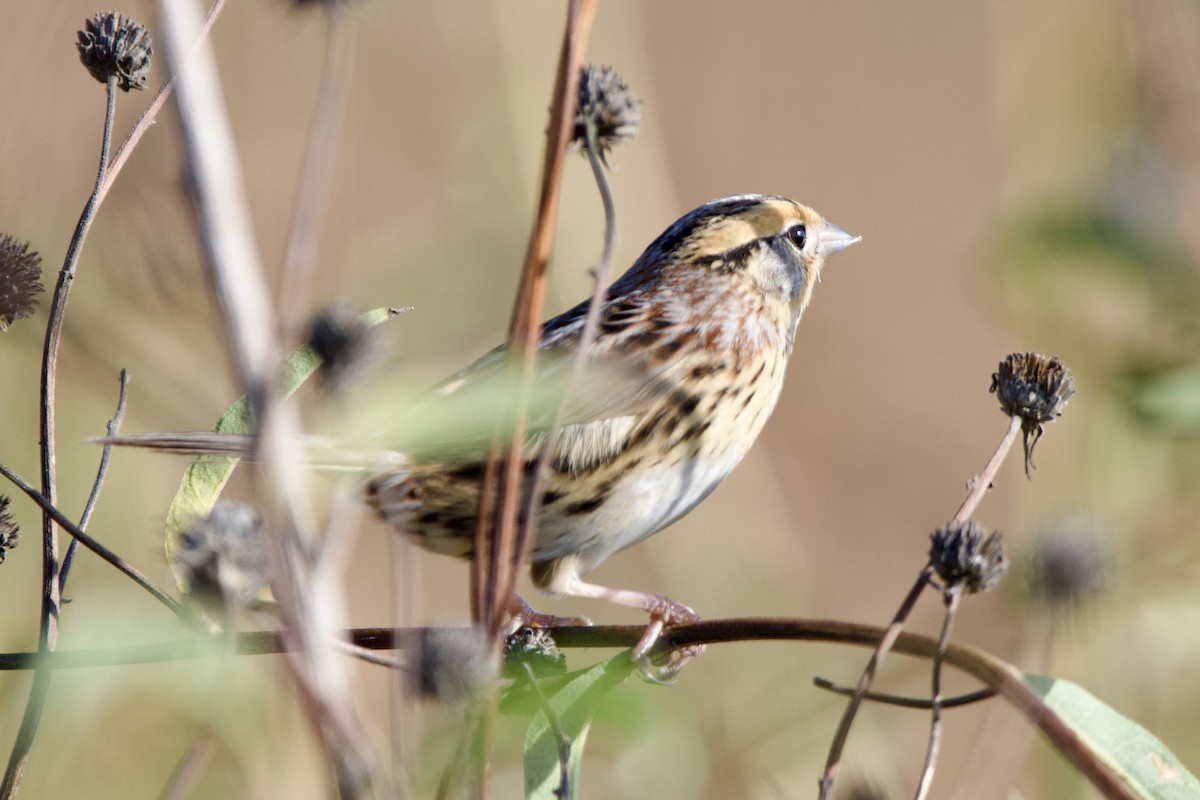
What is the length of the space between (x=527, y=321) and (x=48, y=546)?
0.73m

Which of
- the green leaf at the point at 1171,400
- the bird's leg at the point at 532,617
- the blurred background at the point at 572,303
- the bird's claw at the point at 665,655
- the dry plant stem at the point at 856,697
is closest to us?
the dry plant stem at the point at 856,697

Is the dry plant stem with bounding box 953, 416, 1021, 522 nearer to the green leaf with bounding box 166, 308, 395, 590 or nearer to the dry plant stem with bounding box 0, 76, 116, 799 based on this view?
the green leaf with bounding box 166, 308, 395, 590

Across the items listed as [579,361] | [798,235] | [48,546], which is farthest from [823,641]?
[798,235]

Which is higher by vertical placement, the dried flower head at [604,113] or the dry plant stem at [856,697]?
the dried flower head at [604,113]

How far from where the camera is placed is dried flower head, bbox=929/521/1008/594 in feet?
4.78

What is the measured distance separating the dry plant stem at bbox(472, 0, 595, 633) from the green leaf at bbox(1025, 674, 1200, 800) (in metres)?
0.60

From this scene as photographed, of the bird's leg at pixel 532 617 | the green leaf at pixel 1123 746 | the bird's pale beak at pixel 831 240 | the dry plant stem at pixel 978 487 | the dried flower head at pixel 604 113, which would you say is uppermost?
the dried flower head at pixel 604 113

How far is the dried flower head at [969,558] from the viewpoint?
1457 millimetres

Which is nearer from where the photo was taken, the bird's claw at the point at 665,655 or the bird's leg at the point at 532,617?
the bird's claw at the point at 665,655

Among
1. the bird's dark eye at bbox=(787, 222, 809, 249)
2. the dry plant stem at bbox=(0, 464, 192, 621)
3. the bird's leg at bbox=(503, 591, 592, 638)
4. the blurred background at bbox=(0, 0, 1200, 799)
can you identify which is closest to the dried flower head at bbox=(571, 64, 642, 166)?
the blurred background at bbox=(0, 0, 1200, 799)

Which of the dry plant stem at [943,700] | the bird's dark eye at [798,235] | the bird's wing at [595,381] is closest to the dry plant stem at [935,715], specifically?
the dry plant stem at [943,700]

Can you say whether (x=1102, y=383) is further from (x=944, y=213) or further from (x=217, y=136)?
(x=944, y=213)

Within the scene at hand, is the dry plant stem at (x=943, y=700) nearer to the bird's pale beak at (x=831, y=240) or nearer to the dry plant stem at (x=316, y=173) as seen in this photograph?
the dry plant stem at (x=316, y=173)

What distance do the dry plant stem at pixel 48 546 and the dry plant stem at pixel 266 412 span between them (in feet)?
2.07
